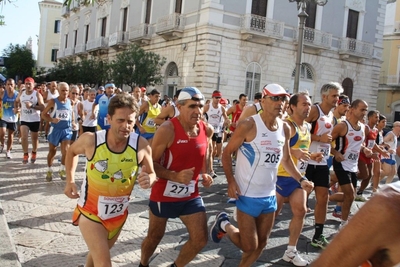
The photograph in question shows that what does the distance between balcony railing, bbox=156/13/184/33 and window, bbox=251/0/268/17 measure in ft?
13.7

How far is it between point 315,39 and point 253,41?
4.75 m

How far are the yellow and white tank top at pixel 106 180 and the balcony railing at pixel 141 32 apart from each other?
27118mm

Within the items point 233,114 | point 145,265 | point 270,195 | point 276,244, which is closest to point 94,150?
point 145,265

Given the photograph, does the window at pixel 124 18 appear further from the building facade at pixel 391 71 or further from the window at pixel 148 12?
the building facade at pixel 391 71

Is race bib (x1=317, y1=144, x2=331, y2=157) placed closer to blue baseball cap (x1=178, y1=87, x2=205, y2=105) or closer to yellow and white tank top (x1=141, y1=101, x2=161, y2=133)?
blue baseball cap (x1=178, y1=87, x2=205, y2=105)

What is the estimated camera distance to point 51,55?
67438mm

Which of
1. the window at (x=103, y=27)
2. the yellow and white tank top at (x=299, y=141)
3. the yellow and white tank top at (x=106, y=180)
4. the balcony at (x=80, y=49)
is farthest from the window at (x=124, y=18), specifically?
the yellow and white tank top at (x=106, y=180)

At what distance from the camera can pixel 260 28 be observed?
25.5m

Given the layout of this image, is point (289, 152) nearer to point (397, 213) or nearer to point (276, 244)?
point (276, 244)

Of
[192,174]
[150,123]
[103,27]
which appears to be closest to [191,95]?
[192,174]

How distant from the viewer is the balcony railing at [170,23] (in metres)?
26.0

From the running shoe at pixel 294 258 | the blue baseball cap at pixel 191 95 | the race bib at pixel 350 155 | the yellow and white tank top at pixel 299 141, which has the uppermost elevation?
the blue baseball cap at pixel 191 95

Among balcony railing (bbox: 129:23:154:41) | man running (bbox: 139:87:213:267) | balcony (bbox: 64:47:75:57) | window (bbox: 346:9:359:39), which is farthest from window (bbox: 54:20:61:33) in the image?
man running (bbox: 139:87:213:267)

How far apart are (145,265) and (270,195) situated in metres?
1.33
